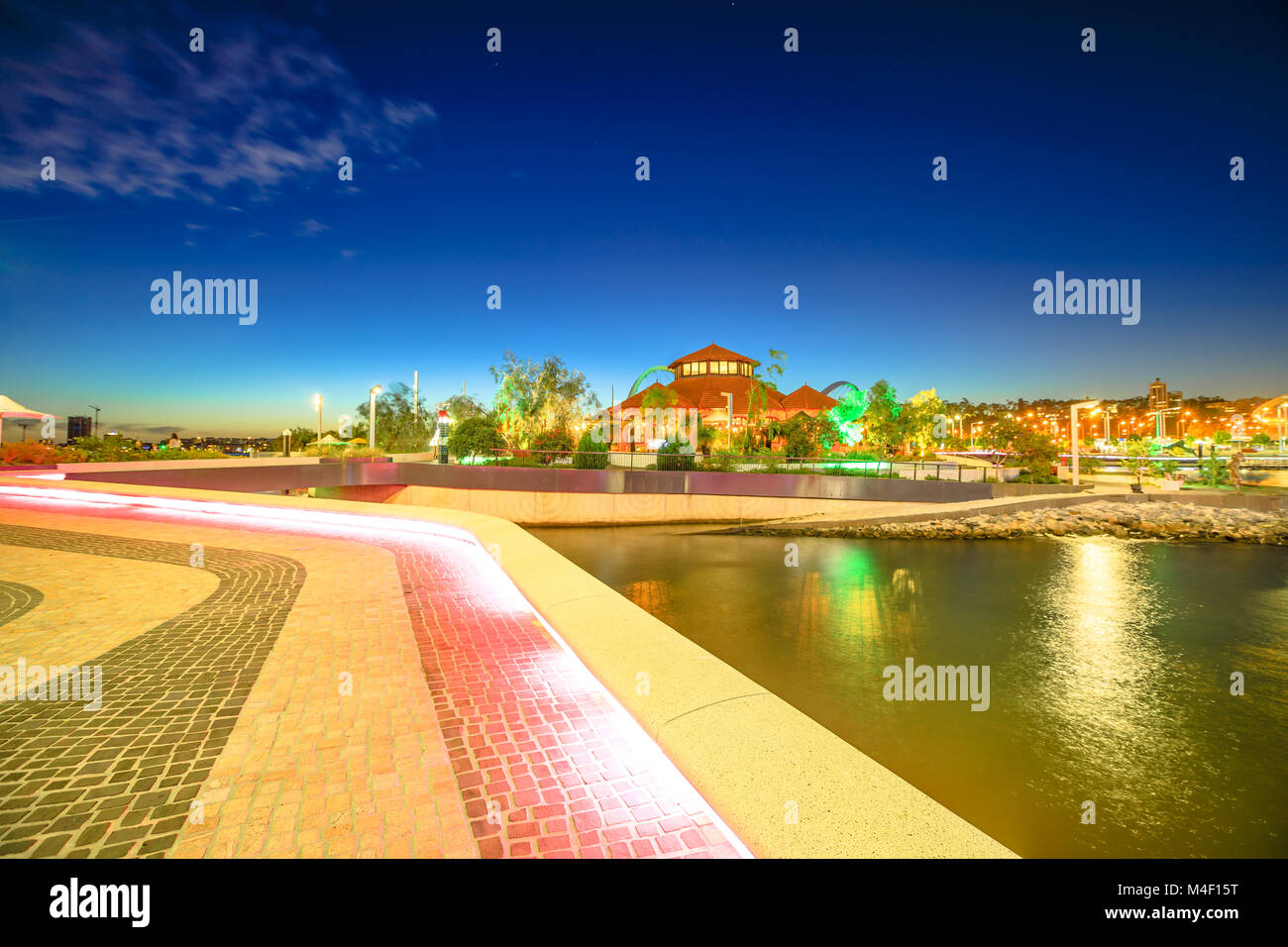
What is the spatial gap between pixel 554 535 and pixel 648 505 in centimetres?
612

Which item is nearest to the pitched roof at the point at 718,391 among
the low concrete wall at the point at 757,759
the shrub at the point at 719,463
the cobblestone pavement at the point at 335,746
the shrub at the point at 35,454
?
the shrub at the point at 719,463

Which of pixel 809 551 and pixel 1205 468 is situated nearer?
pixel 809 551

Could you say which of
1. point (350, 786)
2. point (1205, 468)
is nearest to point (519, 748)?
point (350, 786)

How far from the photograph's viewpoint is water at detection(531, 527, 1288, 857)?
6238 millimetres

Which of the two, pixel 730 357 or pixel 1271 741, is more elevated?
pixel 730 357

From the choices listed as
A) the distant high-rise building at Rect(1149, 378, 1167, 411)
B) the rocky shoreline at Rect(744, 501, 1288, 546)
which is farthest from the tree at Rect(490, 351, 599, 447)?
the distant high-rise building at Rect(1149, 378, 1167, 411)

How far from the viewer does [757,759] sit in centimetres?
362

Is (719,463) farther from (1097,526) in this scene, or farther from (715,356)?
(715,356)

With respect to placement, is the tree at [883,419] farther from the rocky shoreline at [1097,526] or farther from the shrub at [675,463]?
the shrub at [675,463]

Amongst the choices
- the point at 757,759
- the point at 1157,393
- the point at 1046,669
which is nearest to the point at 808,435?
the point at 1046,669

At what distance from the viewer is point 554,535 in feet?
85.8

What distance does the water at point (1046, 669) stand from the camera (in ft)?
20.5

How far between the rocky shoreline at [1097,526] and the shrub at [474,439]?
Result: 17.1 metres
